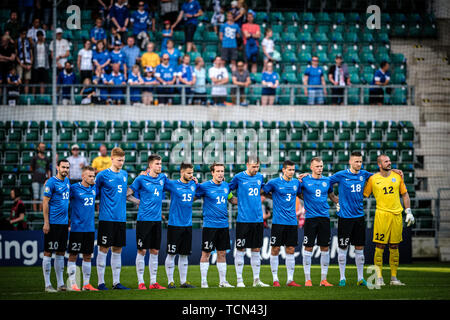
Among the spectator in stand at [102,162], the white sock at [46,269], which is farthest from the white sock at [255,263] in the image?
the spectator in stand at [102,162]

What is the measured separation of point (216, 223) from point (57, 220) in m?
2.77

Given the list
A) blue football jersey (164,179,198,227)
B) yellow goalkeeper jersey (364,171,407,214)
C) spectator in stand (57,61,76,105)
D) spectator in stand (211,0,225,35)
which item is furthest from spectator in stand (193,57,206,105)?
yellow goalkeeper jersey (364,171,407,214)

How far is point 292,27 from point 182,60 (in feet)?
14.7

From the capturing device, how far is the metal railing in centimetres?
2219

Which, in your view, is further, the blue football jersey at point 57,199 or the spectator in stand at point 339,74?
the spectator in stand at point 339,74

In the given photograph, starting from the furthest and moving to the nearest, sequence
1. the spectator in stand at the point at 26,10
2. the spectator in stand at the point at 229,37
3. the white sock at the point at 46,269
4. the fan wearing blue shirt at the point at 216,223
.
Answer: the spectator in stand at the point at 26,10 < the spectator in stand at the point at 229,37 < the fan wearing blue shirt at the point at 216,223 < the white sock at the point at 46,269

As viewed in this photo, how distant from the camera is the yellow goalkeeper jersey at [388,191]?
521 inches

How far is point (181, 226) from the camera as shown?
41.6 feet

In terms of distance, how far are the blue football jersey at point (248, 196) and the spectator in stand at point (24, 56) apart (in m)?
11.4

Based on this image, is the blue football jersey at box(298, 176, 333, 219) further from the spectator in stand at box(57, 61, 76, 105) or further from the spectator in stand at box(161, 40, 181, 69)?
the spectator in stand at box(57, 61, 76, 105)

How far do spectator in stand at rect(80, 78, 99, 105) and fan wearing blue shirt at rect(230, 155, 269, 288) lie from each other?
10.3 m

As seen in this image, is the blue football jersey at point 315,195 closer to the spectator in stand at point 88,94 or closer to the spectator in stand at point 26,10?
the spectator in stand at point 88,94

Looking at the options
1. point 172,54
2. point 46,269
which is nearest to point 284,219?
point 46,269

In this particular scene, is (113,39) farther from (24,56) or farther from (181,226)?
(181,226)
